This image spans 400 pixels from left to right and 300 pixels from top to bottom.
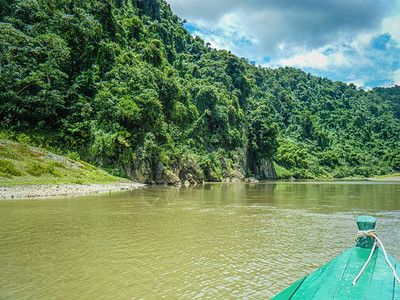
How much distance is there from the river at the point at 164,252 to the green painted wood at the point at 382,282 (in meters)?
1.67

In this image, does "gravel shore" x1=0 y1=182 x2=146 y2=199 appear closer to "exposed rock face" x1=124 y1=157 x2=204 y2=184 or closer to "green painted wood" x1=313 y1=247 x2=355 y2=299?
"exposed rock face" x1=124 y1=157 x2=204 y2=184

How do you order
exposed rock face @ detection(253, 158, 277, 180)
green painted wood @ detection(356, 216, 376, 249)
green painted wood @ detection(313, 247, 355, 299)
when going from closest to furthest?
green painted wood @ detection(313, 247, 355, 299) < green painted wood @ detection(356, 216, 376, 249) < exposed rock face @ detection(253, 158, 277, 180)

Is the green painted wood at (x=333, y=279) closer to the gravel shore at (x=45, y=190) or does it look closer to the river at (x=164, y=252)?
the river at (x=164, y=252)

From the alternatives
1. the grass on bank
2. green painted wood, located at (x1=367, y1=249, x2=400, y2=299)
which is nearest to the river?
green painted wood, located at (x1=367, y1=249, x2=400, y2=299)

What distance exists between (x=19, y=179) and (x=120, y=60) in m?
18.4

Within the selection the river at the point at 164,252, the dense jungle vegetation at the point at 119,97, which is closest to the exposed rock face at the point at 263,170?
the dense jungle vegetation at the point at 119,97

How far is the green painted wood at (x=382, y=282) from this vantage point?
1727mm

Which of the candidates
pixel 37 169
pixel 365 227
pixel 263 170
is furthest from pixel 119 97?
pixel 263 170

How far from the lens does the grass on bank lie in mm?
15281

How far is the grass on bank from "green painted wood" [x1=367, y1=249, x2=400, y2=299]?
53.8 ft

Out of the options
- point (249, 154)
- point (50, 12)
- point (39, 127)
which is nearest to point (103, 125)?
point (39, 127)

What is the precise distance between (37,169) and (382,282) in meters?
19.1

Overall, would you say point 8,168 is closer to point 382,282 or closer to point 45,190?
point 45,190

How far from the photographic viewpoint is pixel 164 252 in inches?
203
